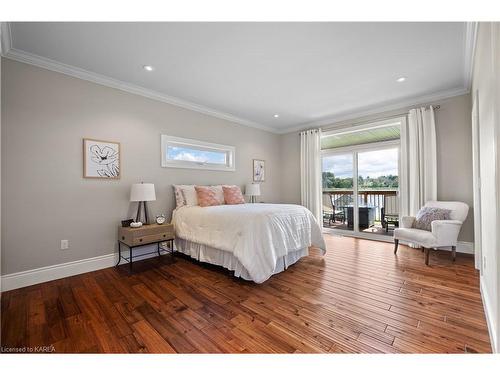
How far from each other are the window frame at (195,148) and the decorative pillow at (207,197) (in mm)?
548

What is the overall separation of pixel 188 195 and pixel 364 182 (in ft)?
12.2

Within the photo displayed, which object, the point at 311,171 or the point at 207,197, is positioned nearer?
the point at 207,197

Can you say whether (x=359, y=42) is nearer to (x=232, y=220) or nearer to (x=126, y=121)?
(x=232, y=220)

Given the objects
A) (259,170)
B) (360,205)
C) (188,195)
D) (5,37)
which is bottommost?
(360,205)

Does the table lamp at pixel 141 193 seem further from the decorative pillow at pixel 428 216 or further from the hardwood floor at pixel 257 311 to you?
the decorative pillow at pixel 428 216

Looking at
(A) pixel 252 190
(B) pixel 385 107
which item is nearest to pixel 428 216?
(B) pixel 385 107

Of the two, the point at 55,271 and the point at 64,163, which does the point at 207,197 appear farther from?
the point at 55,271

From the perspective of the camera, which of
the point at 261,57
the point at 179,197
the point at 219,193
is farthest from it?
the point at 219,193

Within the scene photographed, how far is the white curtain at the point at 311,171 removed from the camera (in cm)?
508

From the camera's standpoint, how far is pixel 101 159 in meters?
2.93

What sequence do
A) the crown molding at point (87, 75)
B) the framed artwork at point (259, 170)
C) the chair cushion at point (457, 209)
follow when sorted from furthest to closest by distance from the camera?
the framed artwork at point (259, 170), the chair cushion at point (457, 209), the crown molding at point (87, 75)

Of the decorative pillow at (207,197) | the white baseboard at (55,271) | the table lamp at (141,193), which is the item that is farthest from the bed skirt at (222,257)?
the white baseboard at (55,271)

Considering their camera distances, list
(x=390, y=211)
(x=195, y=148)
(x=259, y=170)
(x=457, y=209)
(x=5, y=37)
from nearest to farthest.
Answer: (x=5, y=37) → (x=457, y=209) → (x=195, y=148) → (x=390, y=211) → (x=259, y=170)
